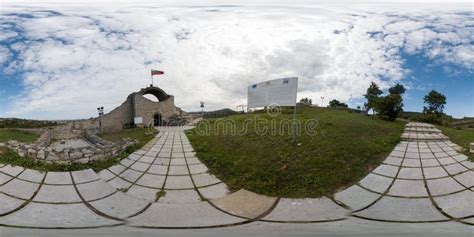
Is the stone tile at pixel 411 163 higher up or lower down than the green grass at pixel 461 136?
lower down

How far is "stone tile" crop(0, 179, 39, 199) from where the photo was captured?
7.61 ft

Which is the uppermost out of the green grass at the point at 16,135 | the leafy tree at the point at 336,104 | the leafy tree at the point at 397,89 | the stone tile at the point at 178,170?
the leafy tree at the point at 397,89

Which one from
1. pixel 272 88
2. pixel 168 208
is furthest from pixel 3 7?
pixel 272 88

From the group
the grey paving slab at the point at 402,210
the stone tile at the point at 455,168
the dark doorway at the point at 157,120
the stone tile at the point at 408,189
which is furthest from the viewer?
the dark doorway at the point at 157,120

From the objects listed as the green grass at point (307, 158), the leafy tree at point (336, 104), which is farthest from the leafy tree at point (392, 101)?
the leafy tree at point (336, 104)

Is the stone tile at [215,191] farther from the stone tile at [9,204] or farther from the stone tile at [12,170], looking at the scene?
the stone tile at [12,170]

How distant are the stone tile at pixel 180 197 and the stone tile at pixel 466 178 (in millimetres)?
2438

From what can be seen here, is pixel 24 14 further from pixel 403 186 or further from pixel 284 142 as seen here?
pixel 403 186

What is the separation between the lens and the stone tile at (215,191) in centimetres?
236

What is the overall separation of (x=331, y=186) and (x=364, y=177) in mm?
330

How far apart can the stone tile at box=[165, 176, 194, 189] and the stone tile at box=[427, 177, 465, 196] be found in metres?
2.20

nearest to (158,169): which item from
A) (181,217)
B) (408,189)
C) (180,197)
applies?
(180,197)

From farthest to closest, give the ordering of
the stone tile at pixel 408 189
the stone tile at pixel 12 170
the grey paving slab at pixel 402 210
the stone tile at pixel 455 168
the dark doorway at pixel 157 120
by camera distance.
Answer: the dark doorway at pixel 157 120, the stone tile at pixel 12 170, the stone tile at pixel 455 168, the stone tile at pixel 408 189, the grey paving slab at pixel 402 210

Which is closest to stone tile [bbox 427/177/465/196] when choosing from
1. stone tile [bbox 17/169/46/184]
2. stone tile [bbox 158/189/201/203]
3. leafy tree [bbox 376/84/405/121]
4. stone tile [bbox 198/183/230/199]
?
leafy tree [bbox 376/84/405/121]
